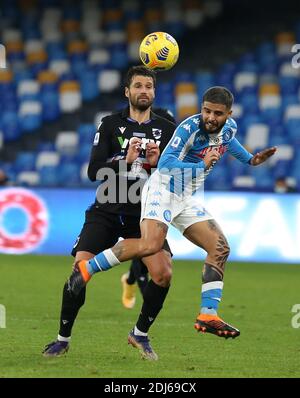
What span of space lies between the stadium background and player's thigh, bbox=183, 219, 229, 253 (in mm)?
6919

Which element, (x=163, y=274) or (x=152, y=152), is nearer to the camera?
(x=163, y=274)

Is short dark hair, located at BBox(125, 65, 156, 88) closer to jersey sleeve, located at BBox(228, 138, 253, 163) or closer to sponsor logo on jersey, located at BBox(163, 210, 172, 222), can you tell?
jersey sleeve, located at BBox(228, 138, 253, 163)

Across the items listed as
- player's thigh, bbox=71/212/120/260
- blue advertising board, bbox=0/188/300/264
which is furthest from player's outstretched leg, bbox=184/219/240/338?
blue advertising board, bbox=0/188/300/264

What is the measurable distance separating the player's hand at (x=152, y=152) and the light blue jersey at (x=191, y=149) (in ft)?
0.21

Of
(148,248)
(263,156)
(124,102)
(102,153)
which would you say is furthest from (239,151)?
(124,102)

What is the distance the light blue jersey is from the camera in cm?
719

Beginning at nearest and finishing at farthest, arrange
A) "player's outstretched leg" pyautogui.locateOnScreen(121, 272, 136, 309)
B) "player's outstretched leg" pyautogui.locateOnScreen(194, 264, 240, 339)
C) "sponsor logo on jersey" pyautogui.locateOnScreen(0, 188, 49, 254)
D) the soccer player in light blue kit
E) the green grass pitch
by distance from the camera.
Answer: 1. the green grass pitch
2. "player's outstretched leg" pyautogui.locateOnScreen(194, 264, 240, 339)
3. the soccer player in light blue kit
4. "player's outstretched leg" pyautogui.locateOnScreen(121, 272, 136, 309)
5. "sponsor logo on jersey" pyautogui.locateOnScreen(0, 188, 49, 254)

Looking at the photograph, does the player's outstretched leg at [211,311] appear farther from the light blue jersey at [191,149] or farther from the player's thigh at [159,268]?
the light blue jersey at [191,149]

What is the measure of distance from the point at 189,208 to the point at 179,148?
48 centimetres

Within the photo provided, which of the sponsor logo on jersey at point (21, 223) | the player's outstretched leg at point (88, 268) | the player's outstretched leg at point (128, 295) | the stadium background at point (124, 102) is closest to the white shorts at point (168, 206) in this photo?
the player's outstretched leg at point (88, 268)

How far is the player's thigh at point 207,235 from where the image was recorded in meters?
7.27

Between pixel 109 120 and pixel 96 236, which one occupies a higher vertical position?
pixel 109 120

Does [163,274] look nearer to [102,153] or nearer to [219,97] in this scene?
[102,153]

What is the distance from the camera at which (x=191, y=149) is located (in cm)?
741
